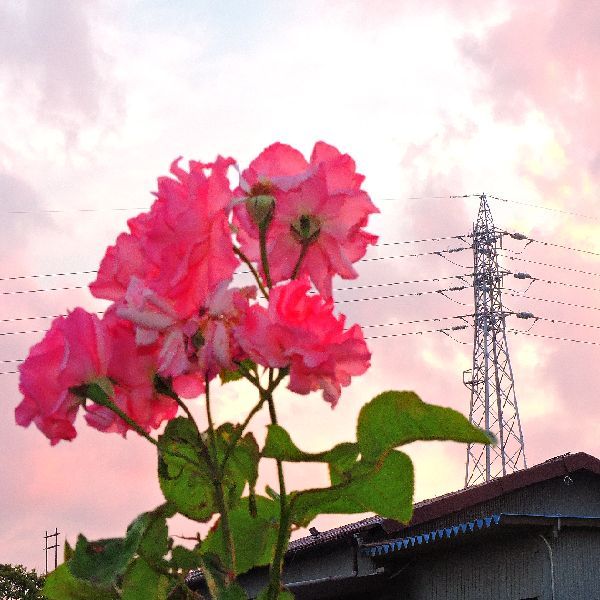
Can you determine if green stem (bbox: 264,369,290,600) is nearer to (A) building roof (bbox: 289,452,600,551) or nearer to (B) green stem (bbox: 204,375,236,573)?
(B) green stem (bbox: 204,375,236,573)

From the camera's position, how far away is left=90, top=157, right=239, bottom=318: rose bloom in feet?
2.80

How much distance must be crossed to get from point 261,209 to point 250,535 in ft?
1.06

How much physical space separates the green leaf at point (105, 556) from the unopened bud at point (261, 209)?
0.95 feet

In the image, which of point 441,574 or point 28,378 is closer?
point 28,378

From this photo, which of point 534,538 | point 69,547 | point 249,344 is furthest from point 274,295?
point 534,538

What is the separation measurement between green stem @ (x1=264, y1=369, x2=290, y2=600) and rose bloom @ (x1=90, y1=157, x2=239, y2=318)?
0.10 metres

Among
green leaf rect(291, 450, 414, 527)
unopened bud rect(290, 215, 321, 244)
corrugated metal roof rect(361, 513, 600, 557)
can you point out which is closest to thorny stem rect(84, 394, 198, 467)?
green leaf rect(291, 450, 414, 527)

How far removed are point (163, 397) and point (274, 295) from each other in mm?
162

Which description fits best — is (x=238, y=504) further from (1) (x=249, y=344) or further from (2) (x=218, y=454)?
(1) (x=249, y=344)

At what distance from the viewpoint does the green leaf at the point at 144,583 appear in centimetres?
93

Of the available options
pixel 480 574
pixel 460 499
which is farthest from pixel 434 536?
pixel 460 499

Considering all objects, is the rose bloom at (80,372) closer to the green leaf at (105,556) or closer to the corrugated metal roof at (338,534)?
the green leaf at (105,556)

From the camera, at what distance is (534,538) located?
8.90m

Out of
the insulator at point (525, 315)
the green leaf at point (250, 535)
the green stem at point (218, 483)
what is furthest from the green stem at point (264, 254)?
the insulator at point (525, 315)
